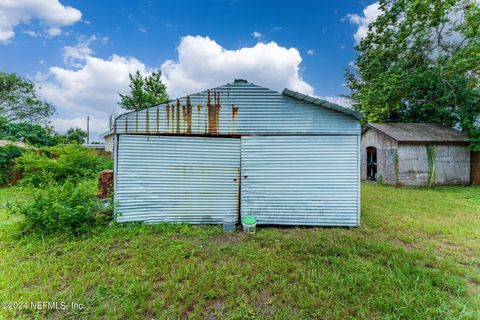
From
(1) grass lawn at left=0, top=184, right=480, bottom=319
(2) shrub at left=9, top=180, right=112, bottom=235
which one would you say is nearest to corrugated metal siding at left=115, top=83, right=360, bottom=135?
(2) shrub at left=9, top=180, right=112, bottom=235

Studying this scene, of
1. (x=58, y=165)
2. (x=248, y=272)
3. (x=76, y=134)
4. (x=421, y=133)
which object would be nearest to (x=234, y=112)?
(x=248, y=272)

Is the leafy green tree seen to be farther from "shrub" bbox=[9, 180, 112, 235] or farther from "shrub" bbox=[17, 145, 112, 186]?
"shrub" bbox=[9, 180, 112, 235]

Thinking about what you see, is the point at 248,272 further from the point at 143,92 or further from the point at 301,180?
the point at 143,92

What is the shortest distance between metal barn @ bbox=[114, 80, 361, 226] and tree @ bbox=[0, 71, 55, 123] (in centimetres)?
Answer: 1996

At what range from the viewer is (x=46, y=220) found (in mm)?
3684

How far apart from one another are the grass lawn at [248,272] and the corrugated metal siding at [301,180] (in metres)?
0.32

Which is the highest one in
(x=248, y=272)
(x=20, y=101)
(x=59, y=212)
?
(x=20, y=101)

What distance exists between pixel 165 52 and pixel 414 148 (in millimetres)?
12475

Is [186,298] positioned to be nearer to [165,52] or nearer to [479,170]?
[165,52]

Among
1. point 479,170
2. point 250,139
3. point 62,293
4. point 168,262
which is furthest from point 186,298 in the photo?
point 479,170

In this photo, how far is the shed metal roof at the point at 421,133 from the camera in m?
9.53

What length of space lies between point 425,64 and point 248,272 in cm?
1665

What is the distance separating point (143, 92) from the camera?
18422 mm

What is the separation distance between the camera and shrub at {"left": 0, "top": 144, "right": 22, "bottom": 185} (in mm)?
8016
